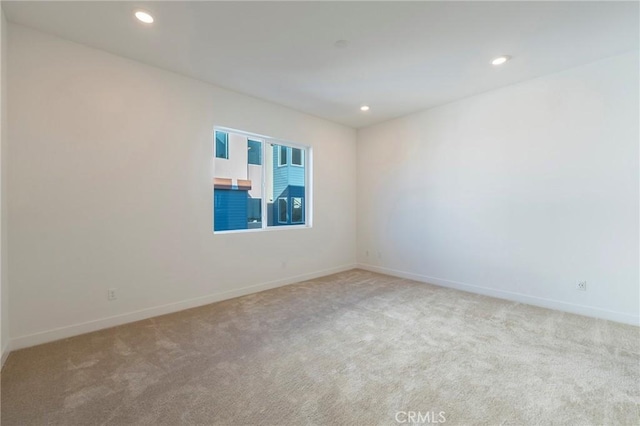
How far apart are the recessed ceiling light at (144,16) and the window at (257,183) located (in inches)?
59.0

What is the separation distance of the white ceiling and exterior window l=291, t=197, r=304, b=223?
1.92m

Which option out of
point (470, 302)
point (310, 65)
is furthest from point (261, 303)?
point (310, 65)

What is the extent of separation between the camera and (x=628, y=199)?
9.62 ft

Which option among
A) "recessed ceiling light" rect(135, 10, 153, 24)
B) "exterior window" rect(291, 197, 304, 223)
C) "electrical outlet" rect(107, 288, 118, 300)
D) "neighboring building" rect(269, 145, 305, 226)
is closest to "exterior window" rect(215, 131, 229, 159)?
"neighboring building" rect(269, 145, 305, 226)

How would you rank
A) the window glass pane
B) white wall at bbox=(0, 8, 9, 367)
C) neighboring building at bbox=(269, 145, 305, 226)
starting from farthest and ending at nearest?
neighboring building at bbox=(269, 145, 305, 226), the window glass pane, white wall at bbox=(0, 8, 9, 367)

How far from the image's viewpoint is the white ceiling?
2.27 m

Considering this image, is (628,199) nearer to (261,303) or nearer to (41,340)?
(261,303)

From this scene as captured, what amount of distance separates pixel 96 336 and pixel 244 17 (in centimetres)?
326

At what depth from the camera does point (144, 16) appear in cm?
235

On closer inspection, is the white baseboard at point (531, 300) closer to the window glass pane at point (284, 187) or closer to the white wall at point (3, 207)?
the window glass pane at point (284, 187)

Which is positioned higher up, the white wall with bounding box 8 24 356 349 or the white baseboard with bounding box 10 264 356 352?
the white wall with bounding box 8 24 356 349

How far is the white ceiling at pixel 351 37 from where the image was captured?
89.2 inches

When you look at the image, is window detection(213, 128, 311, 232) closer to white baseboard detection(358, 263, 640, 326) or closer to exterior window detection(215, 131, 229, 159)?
exterior window detection(215, 131, 229, 159)

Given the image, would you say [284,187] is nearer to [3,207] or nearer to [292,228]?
[292,228]
